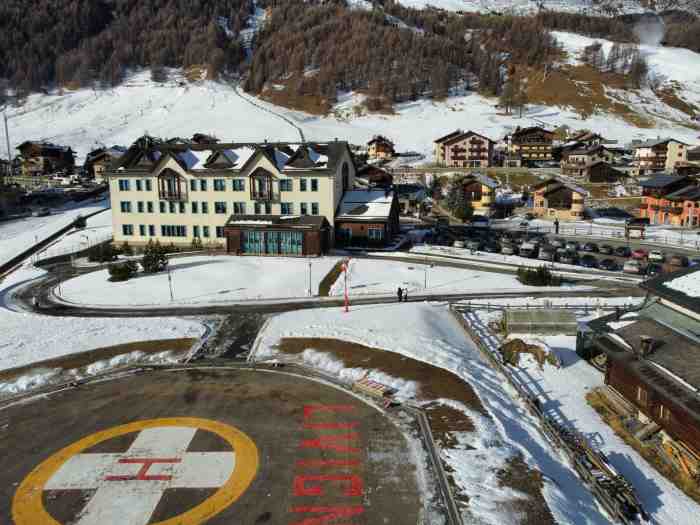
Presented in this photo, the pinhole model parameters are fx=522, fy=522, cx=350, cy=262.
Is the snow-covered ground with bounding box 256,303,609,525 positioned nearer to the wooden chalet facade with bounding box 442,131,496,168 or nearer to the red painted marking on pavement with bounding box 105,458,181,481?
the red painted marking on pavement with bounding box 105,458,181,481

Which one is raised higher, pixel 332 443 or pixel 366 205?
pixel 366 205

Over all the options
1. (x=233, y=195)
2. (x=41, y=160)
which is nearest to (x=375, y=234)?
(x=233, y=195)

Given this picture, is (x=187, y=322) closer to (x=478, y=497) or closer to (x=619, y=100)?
(x=478, y=497)

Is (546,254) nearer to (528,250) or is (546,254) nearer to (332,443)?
(528,250)

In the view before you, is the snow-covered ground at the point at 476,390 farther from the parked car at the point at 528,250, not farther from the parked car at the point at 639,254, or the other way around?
the parked car at the point at 639,254

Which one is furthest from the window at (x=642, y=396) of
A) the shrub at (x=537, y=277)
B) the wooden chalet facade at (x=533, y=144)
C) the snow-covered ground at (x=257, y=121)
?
the snow-covered ground at (x=257, y=121)

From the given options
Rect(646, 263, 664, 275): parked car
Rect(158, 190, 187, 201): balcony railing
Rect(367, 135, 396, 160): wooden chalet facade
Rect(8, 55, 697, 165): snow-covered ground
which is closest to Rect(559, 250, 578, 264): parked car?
Rect(646, 263, 664, 275): parked car
